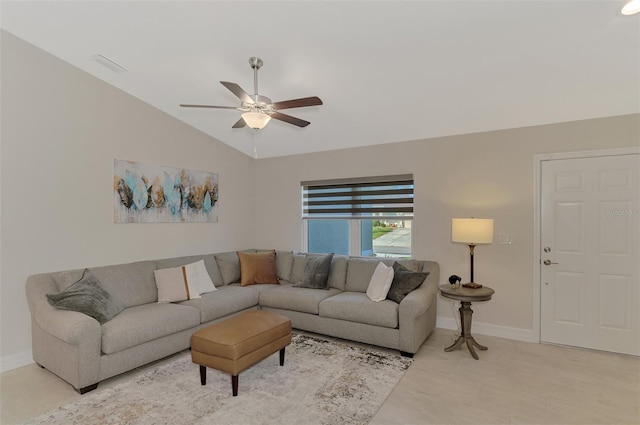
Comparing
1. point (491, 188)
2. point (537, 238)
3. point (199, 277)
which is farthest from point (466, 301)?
point (199, 277)

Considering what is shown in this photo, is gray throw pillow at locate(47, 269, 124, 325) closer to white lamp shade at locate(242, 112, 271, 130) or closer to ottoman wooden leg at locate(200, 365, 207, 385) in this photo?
ottoman wooden leg at locate(200, 365, 207, 385)

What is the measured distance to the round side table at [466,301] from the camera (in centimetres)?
333

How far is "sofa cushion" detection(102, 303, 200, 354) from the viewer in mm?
2822

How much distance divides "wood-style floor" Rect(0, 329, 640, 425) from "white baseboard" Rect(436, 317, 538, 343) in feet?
0.90

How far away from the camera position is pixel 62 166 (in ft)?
11.2

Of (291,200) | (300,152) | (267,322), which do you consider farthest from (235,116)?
(267,322)

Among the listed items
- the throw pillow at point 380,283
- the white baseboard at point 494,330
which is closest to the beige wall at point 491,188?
the white baseboard at point 494,330

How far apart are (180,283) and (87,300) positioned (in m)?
1.04

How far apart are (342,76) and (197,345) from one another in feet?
9.05

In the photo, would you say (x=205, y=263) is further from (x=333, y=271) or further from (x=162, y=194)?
(x=333, y=271)

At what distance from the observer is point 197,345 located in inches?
109

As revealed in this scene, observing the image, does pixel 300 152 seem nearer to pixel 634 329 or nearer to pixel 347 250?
pixel 347 250

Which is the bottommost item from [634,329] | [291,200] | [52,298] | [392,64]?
[634,329]

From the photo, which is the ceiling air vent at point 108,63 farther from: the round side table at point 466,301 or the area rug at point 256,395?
the round side table at point 466,301
